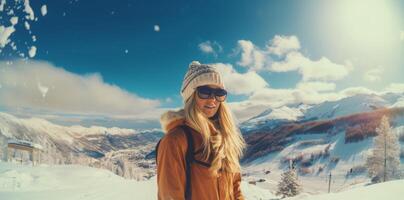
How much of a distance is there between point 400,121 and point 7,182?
162879 millimetres

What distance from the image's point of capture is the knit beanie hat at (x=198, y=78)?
10.5ft

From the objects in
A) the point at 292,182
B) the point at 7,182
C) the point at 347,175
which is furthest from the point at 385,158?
the point at 347,175

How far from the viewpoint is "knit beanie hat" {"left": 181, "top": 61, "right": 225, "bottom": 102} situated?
126 inches

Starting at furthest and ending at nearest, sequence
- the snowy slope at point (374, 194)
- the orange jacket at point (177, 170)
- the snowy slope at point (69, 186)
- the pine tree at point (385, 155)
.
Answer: the pine tree at point (385, 155), the snowy slope at point (69, 186), the snowy slope at point (374, 194), the orange jacket at point (177, 170)

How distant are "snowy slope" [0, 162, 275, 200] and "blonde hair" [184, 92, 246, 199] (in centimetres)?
1802

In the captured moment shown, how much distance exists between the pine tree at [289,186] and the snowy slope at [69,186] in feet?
19.7

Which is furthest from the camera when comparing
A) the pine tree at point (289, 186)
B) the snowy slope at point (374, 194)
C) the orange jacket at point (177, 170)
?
the pine tree at point (289, 186)

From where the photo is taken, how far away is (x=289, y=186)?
1453 inches

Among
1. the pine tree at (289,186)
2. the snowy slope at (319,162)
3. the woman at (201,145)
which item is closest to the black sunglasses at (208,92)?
the woman at (201,145)

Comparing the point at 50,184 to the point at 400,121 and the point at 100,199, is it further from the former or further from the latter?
the point at 400,121

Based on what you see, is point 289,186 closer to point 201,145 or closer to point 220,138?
point 220,138

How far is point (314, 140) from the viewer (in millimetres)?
185625

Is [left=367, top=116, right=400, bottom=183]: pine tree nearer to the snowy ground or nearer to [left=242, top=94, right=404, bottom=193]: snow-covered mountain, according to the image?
the snowy ground

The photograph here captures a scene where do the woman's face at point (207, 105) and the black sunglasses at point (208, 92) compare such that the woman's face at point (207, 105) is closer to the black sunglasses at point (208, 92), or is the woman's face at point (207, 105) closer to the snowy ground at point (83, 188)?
the black sunglasses at point (208, 92)
